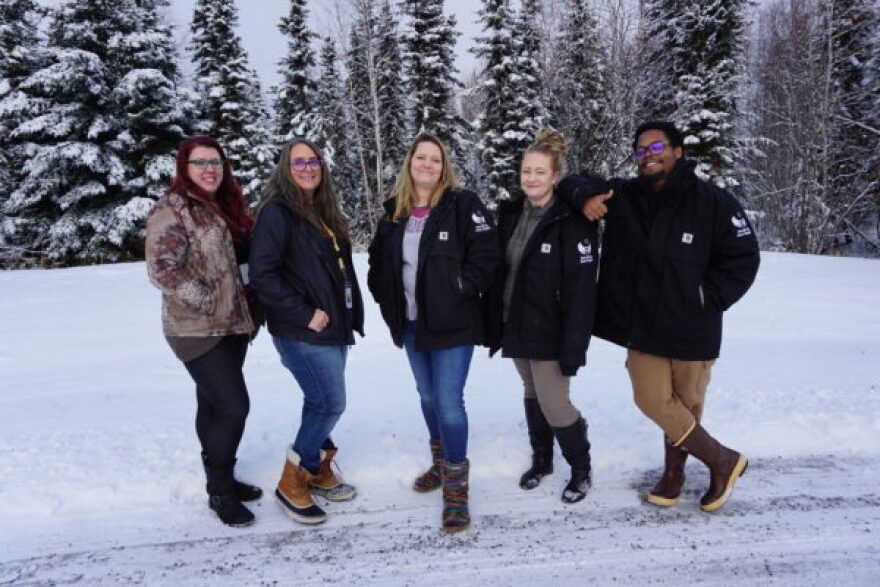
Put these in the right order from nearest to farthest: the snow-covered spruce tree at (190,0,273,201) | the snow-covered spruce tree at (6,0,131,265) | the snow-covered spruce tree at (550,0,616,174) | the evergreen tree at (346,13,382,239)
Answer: the snow-covered spruce tree at (550,0,616,174) → the snow-covered spruce tree at (6,0,131,265) → the evergreen tree at (346,13,382,239) → the snow-covered spruce tree at (190,0,273,201)

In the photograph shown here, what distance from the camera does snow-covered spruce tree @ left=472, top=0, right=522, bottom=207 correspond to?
20.6 metres

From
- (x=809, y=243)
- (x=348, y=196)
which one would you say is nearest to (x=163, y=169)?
(x=348, y=196)

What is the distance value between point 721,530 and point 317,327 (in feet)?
8.59

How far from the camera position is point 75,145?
1742 cm

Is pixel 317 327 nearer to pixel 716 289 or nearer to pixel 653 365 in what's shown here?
pixel 653 365

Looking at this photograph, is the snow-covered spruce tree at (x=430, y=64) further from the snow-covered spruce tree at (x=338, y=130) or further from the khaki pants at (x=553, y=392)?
the khaki pants at (x=553, y=392)

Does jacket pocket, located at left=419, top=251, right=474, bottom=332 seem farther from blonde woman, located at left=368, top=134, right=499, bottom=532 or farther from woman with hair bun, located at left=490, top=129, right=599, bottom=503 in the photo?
woman with hair bun, located at left=490, top=129, right=599, bottom=503

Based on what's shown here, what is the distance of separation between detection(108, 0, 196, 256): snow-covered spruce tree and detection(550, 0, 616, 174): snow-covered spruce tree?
1321cm

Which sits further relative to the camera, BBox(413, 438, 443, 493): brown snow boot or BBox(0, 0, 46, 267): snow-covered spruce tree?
BBox(0, 0, 46, 267): snow-covered spruce tree

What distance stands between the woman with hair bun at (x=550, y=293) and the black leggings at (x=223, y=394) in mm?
1632

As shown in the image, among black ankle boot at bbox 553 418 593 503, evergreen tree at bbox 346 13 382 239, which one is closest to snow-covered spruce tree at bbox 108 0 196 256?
evergreen tree at bbox 346 13 382 239

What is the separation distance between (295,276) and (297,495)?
1.40m

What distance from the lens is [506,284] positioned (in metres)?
3.37

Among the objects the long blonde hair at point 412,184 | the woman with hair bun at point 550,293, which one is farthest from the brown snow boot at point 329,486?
the long blonde hair at point 412,184
